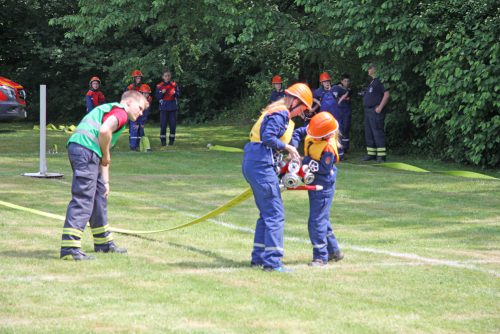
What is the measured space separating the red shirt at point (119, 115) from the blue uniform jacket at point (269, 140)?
121 centimetres

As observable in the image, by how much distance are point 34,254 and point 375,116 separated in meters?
12.5

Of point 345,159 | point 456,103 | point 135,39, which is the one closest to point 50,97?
point 135,39

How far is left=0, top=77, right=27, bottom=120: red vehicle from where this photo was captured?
2397 centimetres

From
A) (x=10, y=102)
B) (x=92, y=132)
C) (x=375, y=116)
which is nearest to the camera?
(x=92, y=132)

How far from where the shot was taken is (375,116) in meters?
20.2

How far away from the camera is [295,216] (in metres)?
12.0

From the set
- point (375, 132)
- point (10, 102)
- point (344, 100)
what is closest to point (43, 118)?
point (375, 132)

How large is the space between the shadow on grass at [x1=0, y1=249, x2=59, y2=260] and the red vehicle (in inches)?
611

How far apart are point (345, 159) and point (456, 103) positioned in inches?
127

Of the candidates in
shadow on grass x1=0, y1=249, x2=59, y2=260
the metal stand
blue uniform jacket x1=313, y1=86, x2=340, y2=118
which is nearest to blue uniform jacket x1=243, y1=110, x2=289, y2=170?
shadow on grass x1=0, y1=249, x2=59, y2=260

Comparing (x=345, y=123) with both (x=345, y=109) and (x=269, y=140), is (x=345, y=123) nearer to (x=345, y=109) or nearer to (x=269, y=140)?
(x=345, y=109)

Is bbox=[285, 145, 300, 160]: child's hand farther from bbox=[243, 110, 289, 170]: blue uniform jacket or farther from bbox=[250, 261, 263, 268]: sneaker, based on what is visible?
bbox=[250, 261, 263, 268]: sneaker

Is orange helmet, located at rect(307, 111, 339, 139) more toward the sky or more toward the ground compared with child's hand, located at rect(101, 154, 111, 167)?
more toward the sky

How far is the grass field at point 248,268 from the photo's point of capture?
638cm
